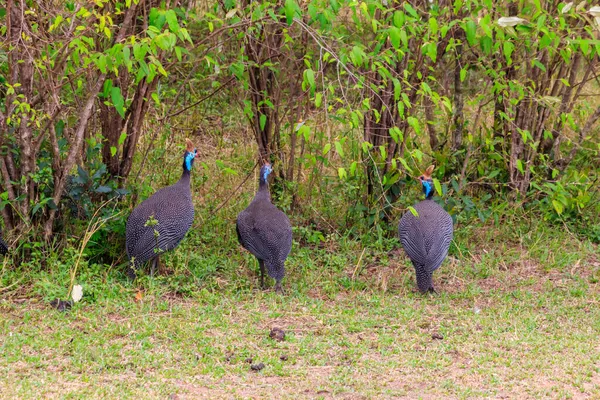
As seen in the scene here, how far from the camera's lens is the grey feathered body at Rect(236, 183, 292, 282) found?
638 centimetres

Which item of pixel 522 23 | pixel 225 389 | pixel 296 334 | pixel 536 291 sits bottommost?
pixel 536 291

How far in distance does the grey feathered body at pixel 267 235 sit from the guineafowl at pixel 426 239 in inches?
34.5

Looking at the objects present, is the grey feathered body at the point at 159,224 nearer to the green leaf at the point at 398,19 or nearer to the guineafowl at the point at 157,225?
the guineafowl at the point at 157,225

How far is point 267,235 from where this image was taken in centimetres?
643

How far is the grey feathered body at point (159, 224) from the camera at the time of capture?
6.38 meters

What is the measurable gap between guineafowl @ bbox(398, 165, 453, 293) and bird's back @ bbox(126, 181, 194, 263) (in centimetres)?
161

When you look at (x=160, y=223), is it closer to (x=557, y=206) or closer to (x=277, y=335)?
(x=277, y=335)

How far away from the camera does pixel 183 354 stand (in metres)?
5.10

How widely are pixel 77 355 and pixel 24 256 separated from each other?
1732mm

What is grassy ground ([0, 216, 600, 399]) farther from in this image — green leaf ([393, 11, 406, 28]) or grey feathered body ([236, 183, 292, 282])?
green leaf ([393, 11, 406, 28])

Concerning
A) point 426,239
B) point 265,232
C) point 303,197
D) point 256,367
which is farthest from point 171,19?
point 303,197

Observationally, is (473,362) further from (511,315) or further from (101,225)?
(101,225)

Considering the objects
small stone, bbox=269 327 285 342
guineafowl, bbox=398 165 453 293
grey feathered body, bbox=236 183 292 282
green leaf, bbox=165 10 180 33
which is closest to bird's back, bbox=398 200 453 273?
guineafowl, bbox=398 165 453 293

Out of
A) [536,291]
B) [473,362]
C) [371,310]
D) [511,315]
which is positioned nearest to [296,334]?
[371,310]
